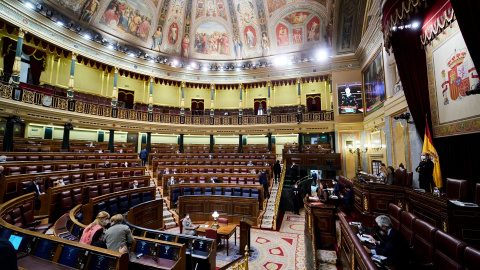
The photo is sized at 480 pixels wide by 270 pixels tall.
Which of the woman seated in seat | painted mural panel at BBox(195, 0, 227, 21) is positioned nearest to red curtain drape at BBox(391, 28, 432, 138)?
the woman seated in seat

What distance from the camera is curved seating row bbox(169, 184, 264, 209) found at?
8.94 metres

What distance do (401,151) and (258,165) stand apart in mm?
6800

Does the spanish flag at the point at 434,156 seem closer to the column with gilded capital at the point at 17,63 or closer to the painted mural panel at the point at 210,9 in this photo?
the column with gilded capital at the point at 17,63

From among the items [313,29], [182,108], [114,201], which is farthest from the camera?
[182,108]

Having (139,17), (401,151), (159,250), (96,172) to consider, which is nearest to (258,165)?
(401,151)

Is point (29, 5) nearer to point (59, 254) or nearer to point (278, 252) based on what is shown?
point (59, 254)

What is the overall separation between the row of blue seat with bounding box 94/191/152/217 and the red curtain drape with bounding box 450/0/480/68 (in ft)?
29.9

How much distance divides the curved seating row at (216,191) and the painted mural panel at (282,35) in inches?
532

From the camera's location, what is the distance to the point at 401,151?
770 cm

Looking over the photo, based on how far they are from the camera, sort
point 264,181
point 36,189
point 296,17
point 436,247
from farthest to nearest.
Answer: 1. point 296,17
2. point 264,181
3. point 36,189
4. point 436,247

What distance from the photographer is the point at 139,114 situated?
→ 1588 centimetres

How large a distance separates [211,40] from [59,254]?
19.0 meters

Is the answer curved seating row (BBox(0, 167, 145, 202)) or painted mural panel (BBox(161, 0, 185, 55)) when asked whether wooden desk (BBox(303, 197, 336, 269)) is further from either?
painted mural panel (BBox(161, 0, 185, 55))

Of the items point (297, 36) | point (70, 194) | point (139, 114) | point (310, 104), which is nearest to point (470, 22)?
point (70, 194)
